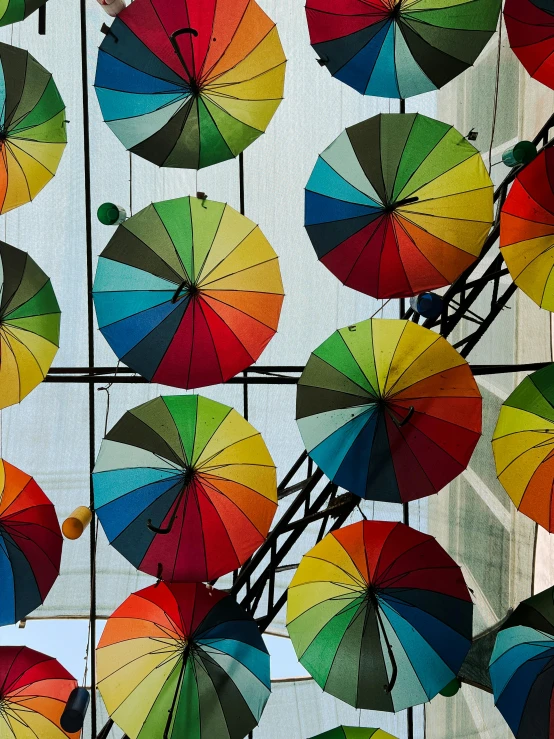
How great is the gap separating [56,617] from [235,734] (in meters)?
3.98

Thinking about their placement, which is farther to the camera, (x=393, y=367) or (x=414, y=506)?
(x=414, y=506)

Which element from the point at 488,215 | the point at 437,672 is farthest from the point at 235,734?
the point at 488,215

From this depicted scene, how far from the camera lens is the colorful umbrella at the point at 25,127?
22.5 feet

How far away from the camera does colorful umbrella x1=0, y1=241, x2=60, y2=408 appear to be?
681 centimetres

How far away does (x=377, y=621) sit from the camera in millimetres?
6445

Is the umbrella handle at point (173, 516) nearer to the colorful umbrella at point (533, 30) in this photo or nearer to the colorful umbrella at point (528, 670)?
the colorful umbrella at point (528, 670)

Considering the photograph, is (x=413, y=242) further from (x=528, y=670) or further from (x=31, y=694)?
(x=31, y=694)

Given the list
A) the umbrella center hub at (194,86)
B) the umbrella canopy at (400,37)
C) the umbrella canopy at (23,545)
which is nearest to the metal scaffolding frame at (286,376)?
the umbrella canopy at (23,545)

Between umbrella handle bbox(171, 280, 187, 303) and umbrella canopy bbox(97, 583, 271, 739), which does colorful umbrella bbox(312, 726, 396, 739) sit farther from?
umbrella handle bbox(171, 280, 187, 303)

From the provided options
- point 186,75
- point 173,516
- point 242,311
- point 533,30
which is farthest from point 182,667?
point 533,30

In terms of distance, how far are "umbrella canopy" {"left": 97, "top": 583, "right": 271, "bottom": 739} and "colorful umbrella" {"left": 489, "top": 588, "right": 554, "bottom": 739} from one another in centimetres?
189

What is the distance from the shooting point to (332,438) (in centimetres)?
642

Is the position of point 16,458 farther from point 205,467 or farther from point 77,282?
point 205,467

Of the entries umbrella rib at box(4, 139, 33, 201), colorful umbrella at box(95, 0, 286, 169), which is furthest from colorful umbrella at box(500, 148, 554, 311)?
umbrella rib at box(4, 139, 33, 201)
